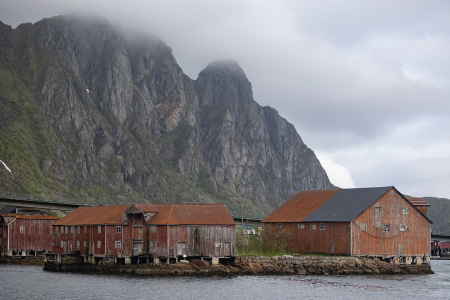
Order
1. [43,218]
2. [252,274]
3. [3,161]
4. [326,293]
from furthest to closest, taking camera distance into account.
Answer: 1. [3,161]
2. [43,218]
3. [252,274]
4. [326,293]

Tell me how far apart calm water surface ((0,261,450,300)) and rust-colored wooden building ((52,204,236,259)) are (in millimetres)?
5606

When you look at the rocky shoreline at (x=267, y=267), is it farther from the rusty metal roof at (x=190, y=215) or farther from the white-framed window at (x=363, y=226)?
the rusty metal roof at (x=190, y=215)

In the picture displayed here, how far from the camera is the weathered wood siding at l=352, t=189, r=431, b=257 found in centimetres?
8250

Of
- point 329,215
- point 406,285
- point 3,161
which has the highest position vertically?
point 3,161

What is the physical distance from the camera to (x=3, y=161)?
196m

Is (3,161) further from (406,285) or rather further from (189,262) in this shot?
(406,285)

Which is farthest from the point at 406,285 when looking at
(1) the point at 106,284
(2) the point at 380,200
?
(1) the point at 106,284

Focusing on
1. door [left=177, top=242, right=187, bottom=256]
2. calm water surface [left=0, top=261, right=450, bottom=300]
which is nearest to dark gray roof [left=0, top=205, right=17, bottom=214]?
calm water surface [left=0, top=261, right=450, bottom=300]

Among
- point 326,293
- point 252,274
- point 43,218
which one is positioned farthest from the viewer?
point 43,218

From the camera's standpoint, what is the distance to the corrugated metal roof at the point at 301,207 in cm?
9056

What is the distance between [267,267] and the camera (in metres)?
76.9

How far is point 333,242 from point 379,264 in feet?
23.3

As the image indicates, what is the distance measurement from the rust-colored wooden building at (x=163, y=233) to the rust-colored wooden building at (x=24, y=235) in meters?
28.1

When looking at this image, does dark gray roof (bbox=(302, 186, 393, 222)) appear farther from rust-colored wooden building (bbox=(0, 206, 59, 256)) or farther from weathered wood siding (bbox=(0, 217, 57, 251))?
rust-colored wooden building (bbox=(0, 206, 59, 256))
